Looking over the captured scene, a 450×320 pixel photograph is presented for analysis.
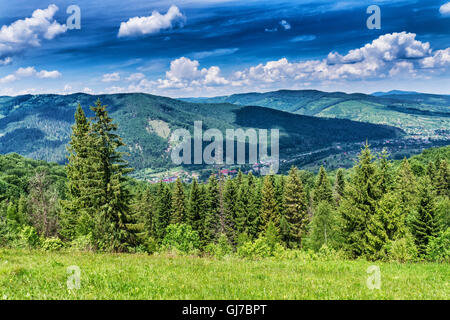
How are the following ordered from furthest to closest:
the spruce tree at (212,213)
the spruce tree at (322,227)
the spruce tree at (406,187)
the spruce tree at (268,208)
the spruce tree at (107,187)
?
the spruce tree at (212,213) < the spruce tree at (268,208) < the spruce tree at (406,187) < the spruce tree at (322,227) < the spruce tree at (107,187)

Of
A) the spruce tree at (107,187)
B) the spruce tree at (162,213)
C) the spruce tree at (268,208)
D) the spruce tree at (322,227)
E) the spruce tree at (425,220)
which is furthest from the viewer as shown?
the spruce tree at (162,213)

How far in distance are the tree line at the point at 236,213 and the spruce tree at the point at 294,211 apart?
20 centimetres

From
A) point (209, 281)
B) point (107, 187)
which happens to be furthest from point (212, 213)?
point (209, 281)

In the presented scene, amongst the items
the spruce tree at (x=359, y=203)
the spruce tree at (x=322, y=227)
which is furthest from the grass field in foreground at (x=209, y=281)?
the spruce tree at (x=322, y=227)

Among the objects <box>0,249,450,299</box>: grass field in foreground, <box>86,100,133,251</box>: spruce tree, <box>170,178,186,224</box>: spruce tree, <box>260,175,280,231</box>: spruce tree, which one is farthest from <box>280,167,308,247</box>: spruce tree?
<box>0,249,450,299</box>: grass field in foreground

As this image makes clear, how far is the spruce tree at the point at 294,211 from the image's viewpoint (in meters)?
67.8

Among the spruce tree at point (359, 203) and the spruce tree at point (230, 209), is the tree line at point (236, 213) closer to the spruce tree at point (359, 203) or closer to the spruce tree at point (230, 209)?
the spruce tree at point (359, 203)

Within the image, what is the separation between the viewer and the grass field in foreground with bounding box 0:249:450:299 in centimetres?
863

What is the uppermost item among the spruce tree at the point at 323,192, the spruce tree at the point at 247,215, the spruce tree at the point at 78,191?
the spruce tree at the point at 78,191

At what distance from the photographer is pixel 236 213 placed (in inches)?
2862

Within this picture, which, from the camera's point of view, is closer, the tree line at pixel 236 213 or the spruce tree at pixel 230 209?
the tree line at pixel 236 213

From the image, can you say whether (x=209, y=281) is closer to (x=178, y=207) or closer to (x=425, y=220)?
(x=425, y=220)

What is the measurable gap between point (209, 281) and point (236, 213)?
6303 cm
